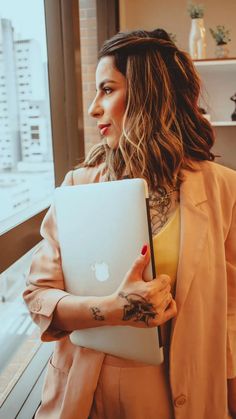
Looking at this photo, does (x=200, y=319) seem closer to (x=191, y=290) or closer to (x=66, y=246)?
(x=191, y=290)


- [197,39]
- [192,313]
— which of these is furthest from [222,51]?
[192,313]

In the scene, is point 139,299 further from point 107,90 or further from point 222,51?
point 222,51

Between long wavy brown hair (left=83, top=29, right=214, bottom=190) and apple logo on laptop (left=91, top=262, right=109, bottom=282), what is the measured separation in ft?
0.79

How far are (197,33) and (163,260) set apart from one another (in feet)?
7.60

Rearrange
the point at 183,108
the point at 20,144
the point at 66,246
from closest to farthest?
the point at 66,246
the point at 183,108
the point at 20,144

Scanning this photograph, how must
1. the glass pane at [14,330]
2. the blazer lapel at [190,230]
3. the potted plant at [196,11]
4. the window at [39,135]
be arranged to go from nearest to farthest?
the blazer lapel at [190,230] → the glass pane at [14,330] → the window at [39,135] → the potted plant at [196,11]

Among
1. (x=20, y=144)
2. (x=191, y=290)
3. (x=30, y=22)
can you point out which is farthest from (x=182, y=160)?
(x=30, y=22)

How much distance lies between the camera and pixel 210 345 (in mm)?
906

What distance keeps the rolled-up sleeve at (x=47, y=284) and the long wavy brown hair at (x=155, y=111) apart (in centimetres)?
21

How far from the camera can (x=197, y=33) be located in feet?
8.80

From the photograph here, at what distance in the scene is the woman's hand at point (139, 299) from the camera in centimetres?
74

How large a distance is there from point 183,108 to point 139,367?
2.07 ft

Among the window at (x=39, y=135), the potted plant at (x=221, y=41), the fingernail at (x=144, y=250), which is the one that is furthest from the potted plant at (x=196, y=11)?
the fingernail at (x=144, y=250)

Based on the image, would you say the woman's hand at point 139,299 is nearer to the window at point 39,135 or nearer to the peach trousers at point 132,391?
the peach trousers at point 132,391
